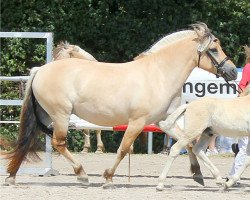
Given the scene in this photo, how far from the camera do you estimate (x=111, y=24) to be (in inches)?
876

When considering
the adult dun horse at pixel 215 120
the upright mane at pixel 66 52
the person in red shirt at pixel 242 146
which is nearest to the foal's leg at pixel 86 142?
the upright mane at pixel 66 52

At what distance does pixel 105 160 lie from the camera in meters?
17.4

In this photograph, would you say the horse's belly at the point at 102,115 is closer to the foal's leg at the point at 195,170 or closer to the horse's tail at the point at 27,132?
the horse's tail at the point at 27,132

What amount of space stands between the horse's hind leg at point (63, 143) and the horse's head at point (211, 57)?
1970mm

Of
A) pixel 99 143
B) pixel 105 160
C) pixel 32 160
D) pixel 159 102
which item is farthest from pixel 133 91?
pixel 99 143

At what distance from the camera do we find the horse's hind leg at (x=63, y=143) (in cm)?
1232

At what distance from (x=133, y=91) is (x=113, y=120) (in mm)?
487

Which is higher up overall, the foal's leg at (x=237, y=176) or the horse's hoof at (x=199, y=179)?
the foal's leg at (x=237, y=176)

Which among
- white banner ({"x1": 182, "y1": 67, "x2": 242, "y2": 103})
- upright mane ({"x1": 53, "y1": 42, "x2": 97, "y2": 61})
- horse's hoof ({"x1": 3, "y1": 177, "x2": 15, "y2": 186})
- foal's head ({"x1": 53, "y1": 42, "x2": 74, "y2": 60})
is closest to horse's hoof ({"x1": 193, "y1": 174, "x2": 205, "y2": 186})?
horse's hoof ({"x1": 3, "y1": 177, "x2": 15, "y2": 186})

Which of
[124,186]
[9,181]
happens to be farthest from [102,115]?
[9,181]

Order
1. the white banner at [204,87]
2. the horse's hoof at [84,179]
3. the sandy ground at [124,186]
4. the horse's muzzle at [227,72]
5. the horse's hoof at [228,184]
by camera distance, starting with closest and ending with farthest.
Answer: the sandy ground at [124,186]
the horse's hoof at [228,184]
the horse's hoof at [84,179]
the horse's muzzle at [227,72]
the white banner at [204,87]

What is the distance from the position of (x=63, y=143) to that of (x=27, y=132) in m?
0.54

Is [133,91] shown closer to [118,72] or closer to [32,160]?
[118,72]

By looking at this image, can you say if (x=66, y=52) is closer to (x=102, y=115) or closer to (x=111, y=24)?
(x=102, y=115)
